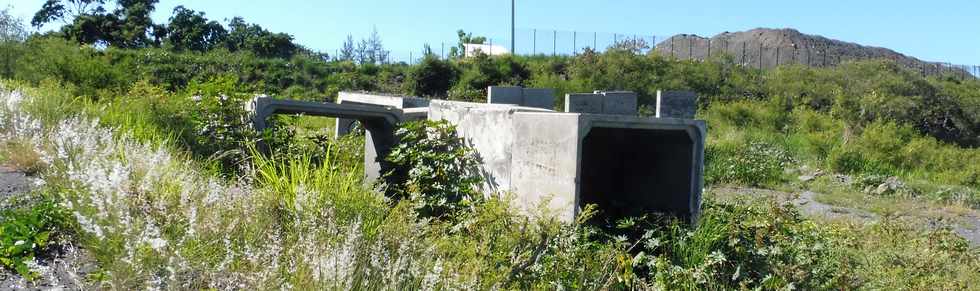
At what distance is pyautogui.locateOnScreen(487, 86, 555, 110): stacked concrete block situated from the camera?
1113 centimetres

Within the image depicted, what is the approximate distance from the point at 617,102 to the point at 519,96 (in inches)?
69.5

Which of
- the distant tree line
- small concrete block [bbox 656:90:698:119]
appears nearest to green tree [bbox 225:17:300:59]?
the distant tree line

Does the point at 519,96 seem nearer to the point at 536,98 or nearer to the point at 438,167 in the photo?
the point at 536,98

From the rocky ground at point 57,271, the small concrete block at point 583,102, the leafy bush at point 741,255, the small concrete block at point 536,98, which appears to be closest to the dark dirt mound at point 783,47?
the small concrete block at point 536,98

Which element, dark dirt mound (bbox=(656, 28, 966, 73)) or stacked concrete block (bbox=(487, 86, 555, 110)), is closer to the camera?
stacked concrete block (bbox=(487, 86, 555, 110))

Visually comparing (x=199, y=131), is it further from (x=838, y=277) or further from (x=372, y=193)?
(x=838, y=277)

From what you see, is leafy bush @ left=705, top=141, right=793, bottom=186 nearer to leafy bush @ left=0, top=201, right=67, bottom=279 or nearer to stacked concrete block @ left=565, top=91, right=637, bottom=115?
stacked concrete block @ left=565, top=91, right=637, bottom=115

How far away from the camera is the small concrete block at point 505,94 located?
36.4 feet

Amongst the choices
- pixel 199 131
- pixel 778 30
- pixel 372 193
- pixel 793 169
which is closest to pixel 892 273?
pixel 372 193

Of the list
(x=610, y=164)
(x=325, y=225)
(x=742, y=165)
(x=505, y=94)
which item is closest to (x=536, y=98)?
(x=505, y=94)

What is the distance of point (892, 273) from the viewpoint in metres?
6.65

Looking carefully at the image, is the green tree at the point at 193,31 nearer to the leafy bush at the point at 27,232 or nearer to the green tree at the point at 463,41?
the green tree at the point at 463,41

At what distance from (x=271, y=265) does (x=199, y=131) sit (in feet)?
17.4

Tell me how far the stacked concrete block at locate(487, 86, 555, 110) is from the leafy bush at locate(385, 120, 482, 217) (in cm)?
291
